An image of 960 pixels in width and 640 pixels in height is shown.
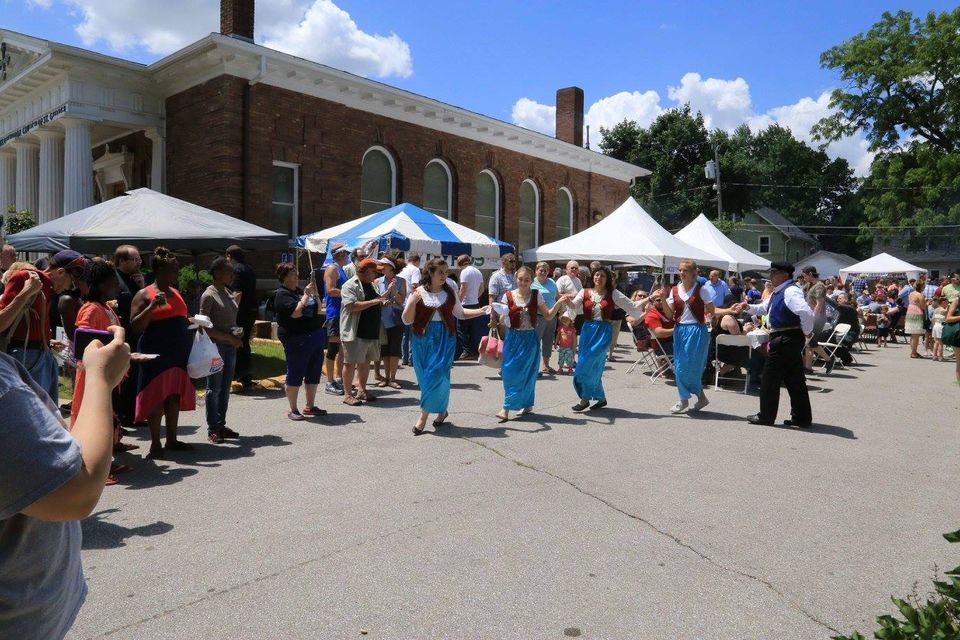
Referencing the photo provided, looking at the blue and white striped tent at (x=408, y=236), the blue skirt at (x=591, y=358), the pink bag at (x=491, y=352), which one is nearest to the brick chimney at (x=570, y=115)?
the blue and white striped tent at (x=408, y=236)

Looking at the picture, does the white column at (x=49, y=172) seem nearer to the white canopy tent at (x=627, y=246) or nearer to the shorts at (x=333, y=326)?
the white canopy tent at (x=627, y=246)

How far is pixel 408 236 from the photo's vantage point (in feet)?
44.9

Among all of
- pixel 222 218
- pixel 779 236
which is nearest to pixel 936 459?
pixel 222 218

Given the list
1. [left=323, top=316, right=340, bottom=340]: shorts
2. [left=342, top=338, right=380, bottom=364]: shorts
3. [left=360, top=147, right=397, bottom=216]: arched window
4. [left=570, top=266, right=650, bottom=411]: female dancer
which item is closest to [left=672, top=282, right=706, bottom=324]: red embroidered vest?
[left=570, top=266, right=650, bottom=411]: female dancer

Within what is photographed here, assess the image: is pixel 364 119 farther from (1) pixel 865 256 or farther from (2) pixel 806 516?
(1) pixel 865 256

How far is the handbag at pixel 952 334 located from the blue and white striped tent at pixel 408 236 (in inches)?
330

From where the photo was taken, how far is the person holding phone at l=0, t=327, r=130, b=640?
1.32 metres

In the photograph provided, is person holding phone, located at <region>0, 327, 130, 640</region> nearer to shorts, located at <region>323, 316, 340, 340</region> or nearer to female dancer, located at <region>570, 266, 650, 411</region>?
female dancer, located at <region>570, 266, 650, 411</region>

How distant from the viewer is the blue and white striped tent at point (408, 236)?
1357cm

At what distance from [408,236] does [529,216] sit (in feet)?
45.5

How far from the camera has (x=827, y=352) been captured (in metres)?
14.0

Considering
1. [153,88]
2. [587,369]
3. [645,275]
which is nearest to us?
[587,369]

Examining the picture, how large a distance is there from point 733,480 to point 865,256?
2996 inches

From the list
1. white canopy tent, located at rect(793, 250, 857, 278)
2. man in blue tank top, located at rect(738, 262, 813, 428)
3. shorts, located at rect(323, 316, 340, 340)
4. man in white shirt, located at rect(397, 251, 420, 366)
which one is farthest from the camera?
white canopy tent, located at rect(793, 250, 857, 278)
